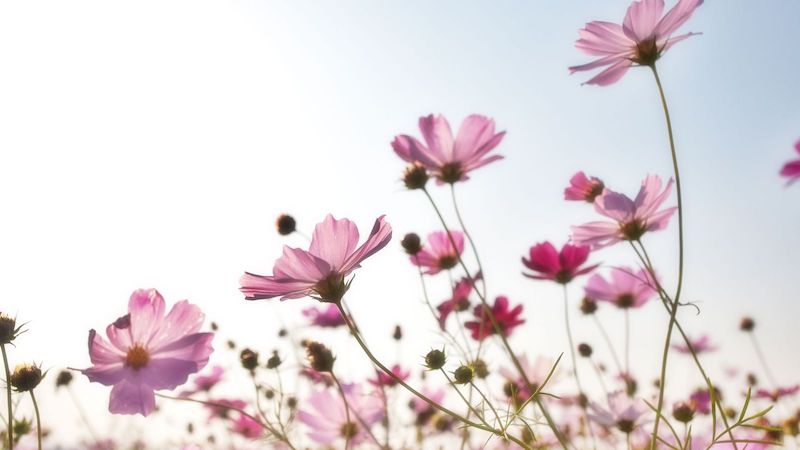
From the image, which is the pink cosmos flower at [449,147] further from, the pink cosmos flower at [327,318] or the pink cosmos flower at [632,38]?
the pink cosmos flower at [327,318]

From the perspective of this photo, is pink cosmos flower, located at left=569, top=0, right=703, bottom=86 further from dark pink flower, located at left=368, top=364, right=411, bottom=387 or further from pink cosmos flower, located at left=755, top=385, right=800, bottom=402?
pink cosmos flower, located at left=755, top=385, right=800, bottom=402

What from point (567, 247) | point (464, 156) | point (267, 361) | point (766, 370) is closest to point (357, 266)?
point (464, 156)

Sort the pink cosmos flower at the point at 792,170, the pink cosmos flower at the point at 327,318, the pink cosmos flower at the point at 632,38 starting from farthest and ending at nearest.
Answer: the pink cosmos flower at the point at 327,318 < the pink cosmos flower at the point at 792,170 < the pink cosmos flower at the point at 632,38

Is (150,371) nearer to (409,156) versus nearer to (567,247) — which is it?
(409,156)

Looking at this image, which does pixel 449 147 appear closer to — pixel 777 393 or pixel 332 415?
pixel 332 415

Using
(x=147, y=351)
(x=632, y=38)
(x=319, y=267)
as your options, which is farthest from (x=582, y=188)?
(x=147, y=351)

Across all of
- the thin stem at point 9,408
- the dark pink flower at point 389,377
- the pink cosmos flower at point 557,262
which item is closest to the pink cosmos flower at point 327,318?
the dark pink flower at point 389,377

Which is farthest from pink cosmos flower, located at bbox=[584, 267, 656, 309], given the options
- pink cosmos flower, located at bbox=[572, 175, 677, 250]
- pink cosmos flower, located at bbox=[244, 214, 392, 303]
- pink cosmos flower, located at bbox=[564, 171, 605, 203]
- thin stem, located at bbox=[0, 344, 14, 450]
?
thin stem, located at bbox=[0, 344, 14, 450]
